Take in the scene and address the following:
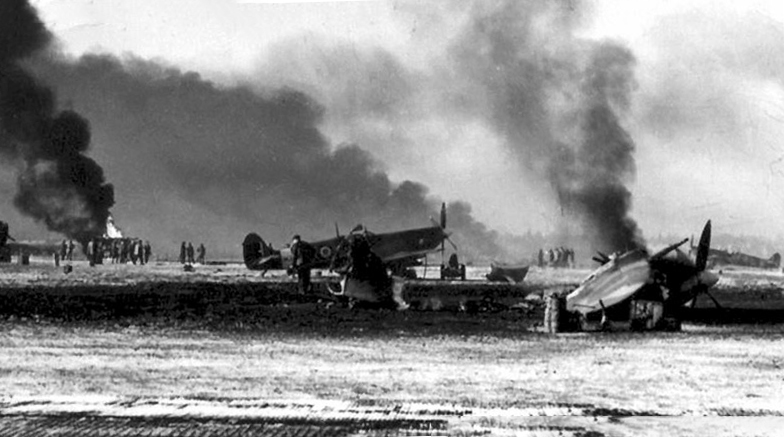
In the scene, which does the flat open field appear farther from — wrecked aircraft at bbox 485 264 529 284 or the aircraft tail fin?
the aircraft tail fin

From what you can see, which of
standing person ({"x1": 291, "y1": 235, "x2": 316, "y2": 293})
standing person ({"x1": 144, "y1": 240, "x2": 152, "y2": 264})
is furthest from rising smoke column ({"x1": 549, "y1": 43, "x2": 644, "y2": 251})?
standing person ({"x1": 144, "y1": 240, "x2": 152, "y2": 264})

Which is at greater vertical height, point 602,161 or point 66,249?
point 602,161

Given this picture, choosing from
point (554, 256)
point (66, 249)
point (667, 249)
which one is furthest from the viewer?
point (66, 249)

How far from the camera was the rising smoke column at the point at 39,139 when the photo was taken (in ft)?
23.4

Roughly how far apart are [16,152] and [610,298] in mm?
4599

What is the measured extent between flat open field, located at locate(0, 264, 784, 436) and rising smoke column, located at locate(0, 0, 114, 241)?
0.98 meters

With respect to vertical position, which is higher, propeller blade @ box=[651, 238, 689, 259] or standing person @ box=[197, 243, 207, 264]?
propeller blade @ box=[651, 238, 689, 259]

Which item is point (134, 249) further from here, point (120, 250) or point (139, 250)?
point (120, 250)

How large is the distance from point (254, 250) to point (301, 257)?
0.44 m

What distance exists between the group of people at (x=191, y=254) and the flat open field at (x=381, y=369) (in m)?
0.28

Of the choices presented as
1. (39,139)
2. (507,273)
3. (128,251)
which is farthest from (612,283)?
(39,139)

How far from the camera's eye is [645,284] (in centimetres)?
736

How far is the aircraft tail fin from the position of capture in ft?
25.7

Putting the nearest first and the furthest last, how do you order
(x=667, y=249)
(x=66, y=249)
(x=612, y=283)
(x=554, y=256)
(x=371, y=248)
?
(x=554, y=256) < (x=667, y=249) < (x=612, y=283) < (x=371, y=248) < (x=66, y=249)
